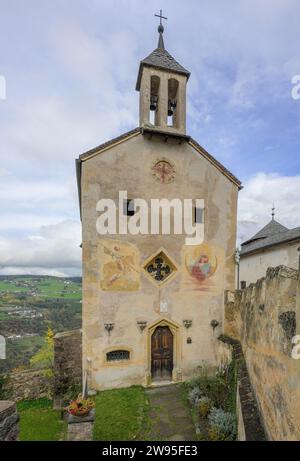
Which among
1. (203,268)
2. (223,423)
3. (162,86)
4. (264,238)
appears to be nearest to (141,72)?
(162,86)

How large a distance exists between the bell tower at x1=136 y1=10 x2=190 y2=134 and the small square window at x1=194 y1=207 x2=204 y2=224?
404 centimetres

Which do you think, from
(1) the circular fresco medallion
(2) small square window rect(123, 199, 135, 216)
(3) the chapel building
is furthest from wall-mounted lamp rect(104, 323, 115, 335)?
(1) the circular fresco medallion

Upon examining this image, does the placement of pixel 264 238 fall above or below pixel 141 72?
below

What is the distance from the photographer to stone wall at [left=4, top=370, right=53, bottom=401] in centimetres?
1222

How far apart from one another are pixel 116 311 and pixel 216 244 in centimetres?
581

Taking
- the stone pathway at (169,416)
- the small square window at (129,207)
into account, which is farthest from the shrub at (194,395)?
the small square window at (129,207)

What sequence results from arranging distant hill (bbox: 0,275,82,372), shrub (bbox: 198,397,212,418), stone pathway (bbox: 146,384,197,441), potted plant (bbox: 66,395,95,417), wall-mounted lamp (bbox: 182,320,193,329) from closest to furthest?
1. potted plant (bbox: 66,395,95,417)
2. stone pathway (bbox: 146,384,197,441)
3. shrub (bbox: 198,397,212,418)
4. wall-mounted lamp (bbox: 182,320,193,329)
5. distant hill (bbox: 0,275,82,372)

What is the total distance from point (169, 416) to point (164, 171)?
996cm

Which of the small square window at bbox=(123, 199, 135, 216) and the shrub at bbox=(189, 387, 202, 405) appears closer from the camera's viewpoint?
the shrub at bbox=(189, 387, 202, 405)

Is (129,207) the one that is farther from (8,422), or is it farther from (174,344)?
(8,422)

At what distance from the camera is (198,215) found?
1242 cm

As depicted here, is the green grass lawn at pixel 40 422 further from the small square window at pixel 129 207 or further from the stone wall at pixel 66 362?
the small square window at pixel 129 207

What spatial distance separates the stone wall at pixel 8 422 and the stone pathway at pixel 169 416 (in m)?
4.23

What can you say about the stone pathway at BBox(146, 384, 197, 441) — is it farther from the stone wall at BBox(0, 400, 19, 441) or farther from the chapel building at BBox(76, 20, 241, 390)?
the stone wall at BBox(0, 400, 19, 441)
